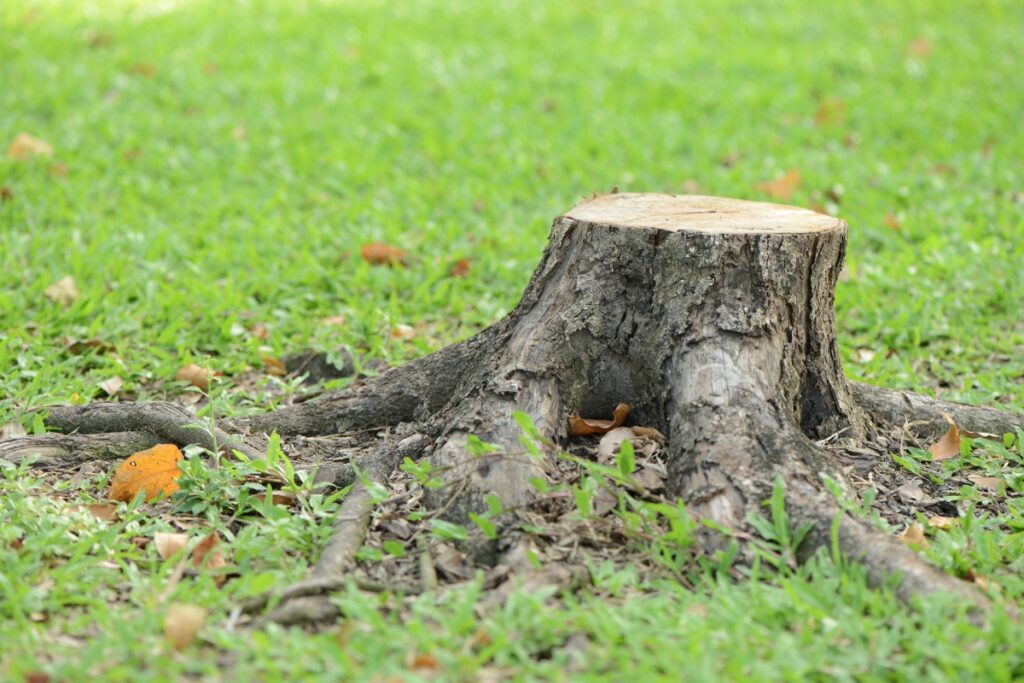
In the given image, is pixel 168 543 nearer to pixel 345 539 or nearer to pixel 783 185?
pixel 345 539

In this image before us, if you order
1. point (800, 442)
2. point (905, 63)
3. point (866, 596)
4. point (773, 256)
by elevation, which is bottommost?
point (866, 596)

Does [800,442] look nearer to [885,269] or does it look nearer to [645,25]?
[885,269]

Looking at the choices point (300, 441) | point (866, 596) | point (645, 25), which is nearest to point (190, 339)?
point (300, 441)

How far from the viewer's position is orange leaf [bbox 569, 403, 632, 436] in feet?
10.3

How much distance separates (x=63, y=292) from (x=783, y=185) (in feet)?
12.8

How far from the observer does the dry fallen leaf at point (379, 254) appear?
512cm

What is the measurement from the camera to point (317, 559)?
2598 mm

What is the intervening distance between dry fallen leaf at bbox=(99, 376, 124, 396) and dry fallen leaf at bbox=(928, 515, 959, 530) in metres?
2.91

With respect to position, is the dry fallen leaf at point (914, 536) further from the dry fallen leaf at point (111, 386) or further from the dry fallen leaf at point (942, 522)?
the dry fallen leaf at point (111, 386)

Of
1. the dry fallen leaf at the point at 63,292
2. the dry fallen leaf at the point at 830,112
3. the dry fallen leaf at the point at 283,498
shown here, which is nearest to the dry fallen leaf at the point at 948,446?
the dry fallen leaf at the point at 283,498

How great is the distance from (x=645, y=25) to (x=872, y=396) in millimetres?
6517

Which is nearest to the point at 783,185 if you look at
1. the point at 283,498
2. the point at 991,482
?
the point at 991,482

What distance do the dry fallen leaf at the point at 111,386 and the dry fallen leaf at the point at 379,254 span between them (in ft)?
4.91

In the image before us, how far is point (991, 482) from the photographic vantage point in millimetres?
3102
